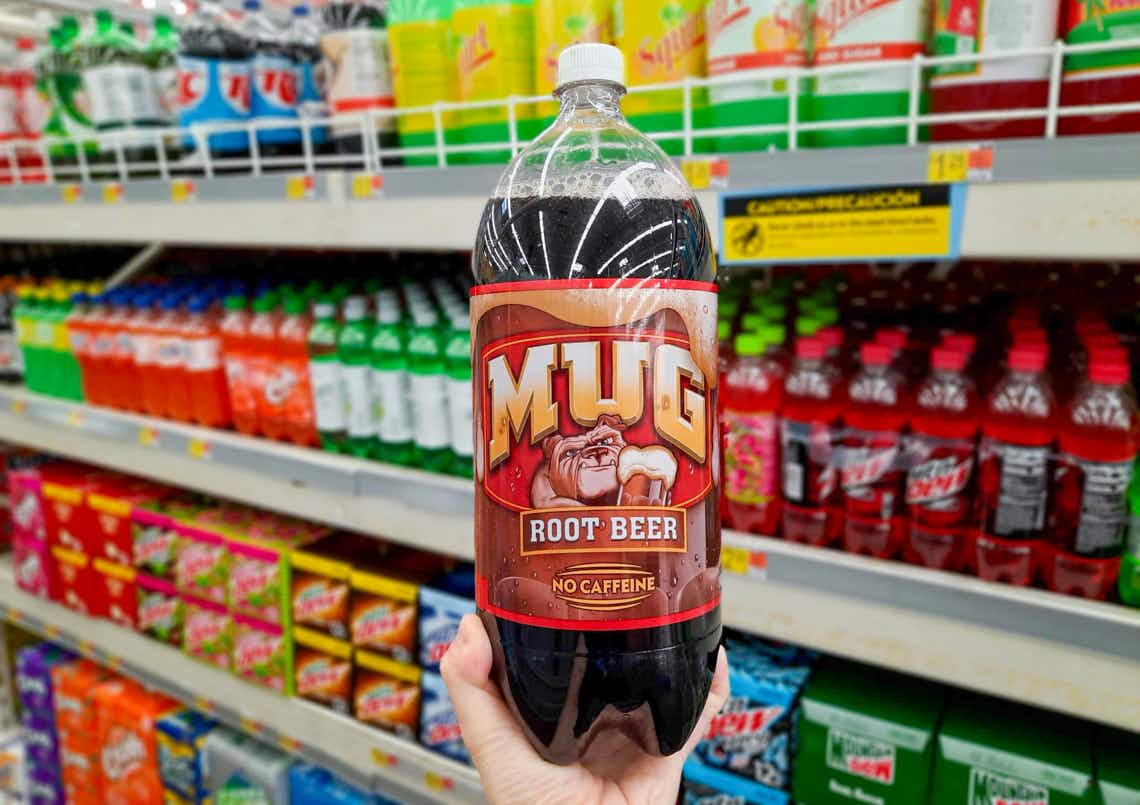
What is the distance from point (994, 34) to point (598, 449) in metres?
0.78

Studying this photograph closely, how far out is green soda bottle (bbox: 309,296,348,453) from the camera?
1.70 metres

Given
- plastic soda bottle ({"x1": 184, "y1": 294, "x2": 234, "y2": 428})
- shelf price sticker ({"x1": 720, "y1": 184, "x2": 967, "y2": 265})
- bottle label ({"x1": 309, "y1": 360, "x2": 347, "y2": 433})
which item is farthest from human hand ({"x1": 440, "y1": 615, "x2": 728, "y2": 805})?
plastic soda bottle ({"x1": 184, "y1": 294, "x2": 234, "y2": 428})

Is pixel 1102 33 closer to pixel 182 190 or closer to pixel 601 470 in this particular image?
pixel 601 470

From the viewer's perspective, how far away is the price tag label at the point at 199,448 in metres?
1.87

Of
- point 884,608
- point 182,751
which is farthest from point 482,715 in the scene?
point 182,751

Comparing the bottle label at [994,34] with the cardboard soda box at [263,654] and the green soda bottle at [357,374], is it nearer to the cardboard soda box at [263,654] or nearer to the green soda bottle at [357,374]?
the green soda bottle at [357,374]

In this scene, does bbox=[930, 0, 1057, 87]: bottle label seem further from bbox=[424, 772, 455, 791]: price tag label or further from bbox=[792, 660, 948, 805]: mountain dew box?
bbox=[424, 772, 455, 791]: price tag label

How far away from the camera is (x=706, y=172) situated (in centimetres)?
117

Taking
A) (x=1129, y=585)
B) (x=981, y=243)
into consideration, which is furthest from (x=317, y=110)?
(x=1129, y=585)

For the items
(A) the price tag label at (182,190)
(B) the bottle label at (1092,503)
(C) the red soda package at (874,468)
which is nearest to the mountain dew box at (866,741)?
(C) the red soda package at (874,468)

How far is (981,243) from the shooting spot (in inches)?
39.5

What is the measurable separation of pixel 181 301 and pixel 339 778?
125 cm

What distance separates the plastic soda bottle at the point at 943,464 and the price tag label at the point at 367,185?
3.18 feet

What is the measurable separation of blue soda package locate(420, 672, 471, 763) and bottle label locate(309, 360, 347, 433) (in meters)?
0.57
